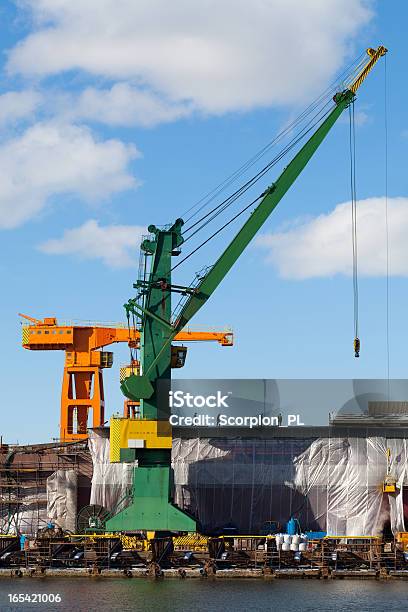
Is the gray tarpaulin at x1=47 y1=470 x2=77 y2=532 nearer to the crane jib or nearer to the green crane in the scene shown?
the green crane

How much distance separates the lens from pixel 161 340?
70.4 metres

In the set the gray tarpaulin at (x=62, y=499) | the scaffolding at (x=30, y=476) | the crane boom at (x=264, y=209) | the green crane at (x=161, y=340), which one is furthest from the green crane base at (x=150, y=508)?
the scaffolding at (x=30, y=476)

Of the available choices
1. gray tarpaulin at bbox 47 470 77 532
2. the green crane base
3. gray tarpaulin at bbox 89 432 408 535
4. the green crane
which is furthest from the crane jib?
gray tarpaulin at bbox 47 470 77 532

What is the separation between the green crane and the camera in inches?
2726

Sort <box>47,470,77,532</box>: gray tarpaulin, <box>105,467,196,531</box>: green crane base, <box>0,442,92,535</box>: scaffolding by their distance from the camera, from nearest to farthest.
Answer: <box>105,467,196,531</box>: green crane base, <box>47,470,77,532</box>: gray tarpaulin, <box>0,442,92,535</box>: scaffolding

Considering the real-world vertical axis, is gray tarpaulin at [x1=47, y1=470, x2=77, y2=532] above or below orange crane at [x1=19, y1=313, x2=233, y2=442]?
below

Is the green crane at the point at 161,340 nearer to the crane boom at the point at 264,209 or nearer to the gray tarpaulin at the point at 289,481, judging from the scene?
the crane boom at the point at 264,209

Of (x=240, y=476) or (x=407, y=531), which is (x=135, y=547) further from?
(x=407, y=531)

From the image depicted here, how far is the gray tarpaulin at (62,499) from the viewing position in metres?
82.6

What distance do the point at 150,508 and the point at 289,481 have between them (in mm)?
11904

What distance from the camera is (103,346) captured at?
340 feet

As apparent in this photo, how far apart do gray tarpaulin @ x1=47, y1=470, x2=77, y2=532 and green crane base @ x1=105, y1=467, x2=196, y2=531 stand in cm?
1370

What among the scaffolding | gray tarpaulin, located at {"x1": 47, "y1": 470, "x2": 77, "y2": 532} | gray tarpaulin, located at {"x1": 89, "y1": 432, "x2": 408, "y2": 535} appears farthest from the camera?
the scaffolding

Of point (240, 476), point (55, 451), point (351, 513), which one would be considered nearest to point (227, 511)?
point (240, 476)
